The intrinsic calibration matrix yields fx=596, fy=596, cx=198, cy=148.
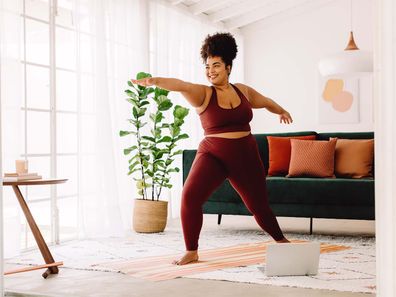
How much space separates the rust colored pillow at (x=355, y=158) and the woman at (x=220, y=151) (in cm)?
149

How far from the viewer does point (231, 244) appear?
4.41 m

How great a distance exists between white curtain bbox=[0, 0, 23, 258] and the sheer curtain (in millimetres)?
2329

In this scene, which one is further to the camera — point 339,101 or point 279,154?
point 339,101

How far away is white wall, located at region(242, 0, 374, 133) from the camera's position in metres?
7.64

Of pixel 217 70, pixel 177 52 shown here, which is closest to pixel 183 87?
pixel 217 70

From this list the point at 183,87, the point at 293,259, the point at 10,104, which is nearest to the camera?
the point at 293,259

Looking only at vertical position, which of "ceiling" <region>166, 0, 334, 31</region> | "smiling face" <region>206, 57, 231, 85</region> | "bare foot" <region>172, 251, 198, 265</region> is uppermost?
"ceiling" <region>166, 0, 334, 31</region>

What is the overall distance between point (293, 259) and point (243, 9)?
16.4 ft

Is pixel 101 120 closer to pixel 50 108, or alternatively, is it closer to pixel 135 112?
pixel 135 112

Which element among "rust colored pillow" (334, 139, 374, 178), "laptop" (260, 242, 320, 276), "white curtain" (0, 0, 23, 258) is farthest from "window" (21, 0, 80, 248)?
"rust colored pillow" (334, 139, 374, 178)

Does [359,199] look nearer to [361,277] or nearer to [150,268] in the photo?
[361,277]

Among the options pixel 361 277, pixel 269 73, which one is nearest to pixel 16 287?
pixel 361 277

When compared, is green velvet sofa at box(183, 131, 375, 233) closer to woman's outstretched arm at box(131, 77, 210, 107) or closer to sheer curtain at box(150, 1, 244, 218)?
woman's outstretched arm at box(131, 77, 210, 107)

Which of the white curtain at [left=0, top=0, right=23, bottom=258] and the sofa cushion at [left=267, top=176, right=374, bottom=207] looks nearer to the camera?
the white curtain at [left=0, top=0, right=23, bottom=258]
